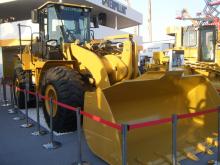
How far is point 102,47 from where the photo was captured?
6.80m

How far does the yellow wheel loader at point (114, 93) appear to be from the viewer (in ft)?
14.9

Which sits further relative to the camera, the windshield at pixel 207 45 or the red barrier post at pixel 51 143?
the windshield at pixel 207 45

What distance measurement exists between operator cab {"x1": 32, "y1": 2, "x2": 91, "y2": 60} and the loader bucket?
2.43 m

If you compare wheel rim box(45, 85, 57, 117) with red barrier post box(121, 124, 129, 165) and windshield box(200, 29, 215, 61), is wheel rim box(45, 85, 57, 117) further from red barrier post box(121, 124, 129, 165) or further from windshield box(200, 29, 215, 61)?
windshield box(200, 29, 215, 61)

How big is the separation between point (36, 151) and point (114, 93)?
1754 millimetres

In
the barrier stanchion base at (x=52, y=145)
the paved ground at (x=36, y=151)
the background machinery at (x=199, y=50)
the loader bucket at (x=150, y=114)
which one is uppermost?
the background machinery at (x=199, y=50)

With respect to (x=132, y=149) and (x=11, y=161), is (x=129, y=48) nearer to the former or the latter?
(x=132, y=149)

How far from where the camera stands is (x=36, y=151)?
525cm

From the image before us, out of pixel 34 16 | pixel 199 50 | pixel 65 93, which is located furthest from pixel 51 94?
pixel 199 50

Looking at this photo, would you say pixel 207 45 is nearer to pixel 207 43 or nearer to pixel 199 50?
pixel 207 43

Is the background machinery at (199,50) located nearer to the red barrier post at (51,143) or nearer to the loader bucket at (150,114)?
the loader bucket at (150,114)

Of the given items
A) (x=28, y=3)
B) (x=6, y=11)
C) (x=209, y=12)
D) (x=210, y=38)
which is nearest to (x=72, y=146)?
(x=210, y=38)

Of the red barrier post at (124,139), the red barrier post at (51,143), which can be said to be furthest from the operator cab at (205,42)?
the red barrier post at (124,139)

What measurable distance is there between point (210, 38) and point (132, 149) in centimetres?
845
